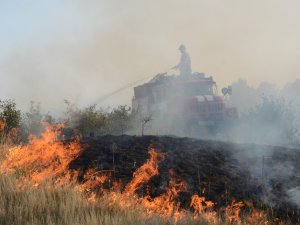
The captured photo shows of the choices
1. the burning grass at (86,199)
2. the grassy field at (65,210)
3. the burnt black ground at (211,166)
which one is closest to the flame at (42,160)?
the burning grass at (86,199)

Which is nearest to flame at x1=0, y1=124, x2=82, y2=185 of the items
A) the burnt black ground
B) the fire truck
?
the burnt black ground

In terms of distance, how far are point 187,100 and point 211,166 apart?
1191 centimetres

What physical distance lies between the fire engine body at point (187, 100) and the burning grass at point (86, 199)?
36.1 ft

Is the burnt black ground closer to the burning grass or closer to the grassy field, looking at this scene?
the burning grass

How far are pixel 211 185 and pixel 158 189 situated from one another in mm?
1184

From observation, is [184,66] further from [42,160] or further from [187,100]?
[42,160]

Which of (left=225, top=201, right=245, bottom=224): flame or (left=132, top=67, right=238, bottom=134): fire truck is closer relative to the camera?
(left=225, top=201, right=245, bottom=224): flame

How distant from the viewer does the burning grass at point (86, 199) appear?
7.09m

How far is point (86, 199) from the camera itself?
8078mm

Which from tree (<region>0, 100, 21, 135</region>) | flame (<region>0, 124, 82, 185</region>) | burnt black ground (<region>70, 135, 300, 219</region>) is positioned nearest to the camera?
burnt black ground (<region>70, 135, 300, 219</region>)

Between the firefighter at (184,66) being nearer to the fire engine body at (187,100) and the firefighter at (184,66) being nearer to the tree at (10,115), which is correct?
the fire engine body at (187,100)

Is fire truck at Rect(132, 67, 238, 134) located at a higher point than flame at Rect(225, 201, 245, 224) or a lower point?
higher

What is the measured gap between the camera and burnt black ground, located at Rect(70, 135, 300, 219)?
9023mm

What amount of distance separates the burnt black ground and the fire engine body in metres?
9.65
